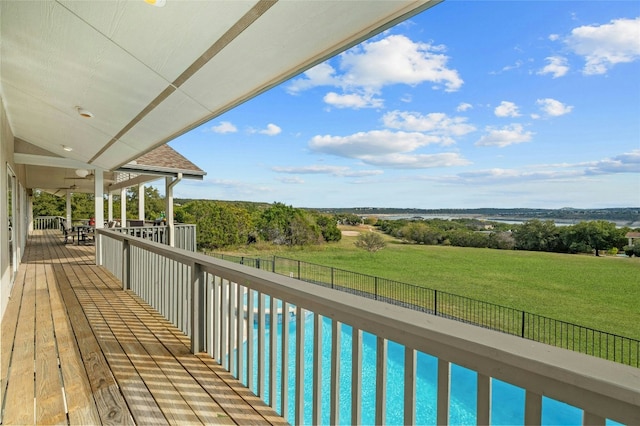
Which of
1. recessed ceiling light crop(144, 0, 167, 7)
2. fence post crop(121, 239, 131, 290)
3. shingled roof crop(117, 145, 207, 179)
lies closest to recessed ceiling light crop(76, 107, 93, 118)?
fence post crop(121, 239, 131, 290)

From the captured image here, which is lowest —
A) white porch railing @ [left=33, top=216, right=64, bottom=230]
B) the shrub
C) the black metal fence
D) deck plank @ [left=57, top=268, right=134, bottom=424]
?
the black metal fence

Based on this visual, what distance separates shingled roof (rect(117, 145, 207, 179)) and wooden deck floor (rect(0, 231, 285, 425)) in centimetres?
427

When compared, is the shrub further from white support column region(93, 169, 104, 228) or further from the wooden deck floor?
the wooden deck floor

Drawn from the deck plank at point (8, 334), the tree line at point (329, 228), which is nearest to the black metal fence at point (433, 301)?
the tree line at point (329, 228)

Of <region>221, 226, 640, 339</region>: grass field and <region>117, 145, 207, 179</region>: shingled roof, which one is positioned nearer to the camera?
<region>117, 145, 207, 179</region>: shingled roof

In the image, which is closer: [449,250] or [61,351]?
[61,351]

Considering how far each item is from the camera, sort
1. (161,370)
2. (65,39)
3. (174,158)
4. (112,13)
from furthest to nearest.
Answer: (174,158)
(161,370)
(65,39)
(112,13)

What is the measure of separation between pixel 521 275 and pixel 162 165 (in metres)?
14.0

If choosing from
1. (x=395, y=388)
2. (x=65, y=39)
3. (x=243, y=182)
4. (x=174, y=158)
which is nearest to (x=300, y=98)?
(x=243, y=182)

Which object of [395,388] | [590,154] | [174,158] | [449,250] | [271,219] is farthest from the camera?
[271,219]

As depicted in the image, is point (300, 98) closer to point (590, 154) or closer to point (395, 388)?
point (590, 154)

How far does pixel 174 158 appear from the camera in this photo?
9617 millimetres

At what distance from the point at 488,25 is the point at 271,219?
65.9 feet

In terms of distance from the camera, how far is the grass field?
10484 millimetres
